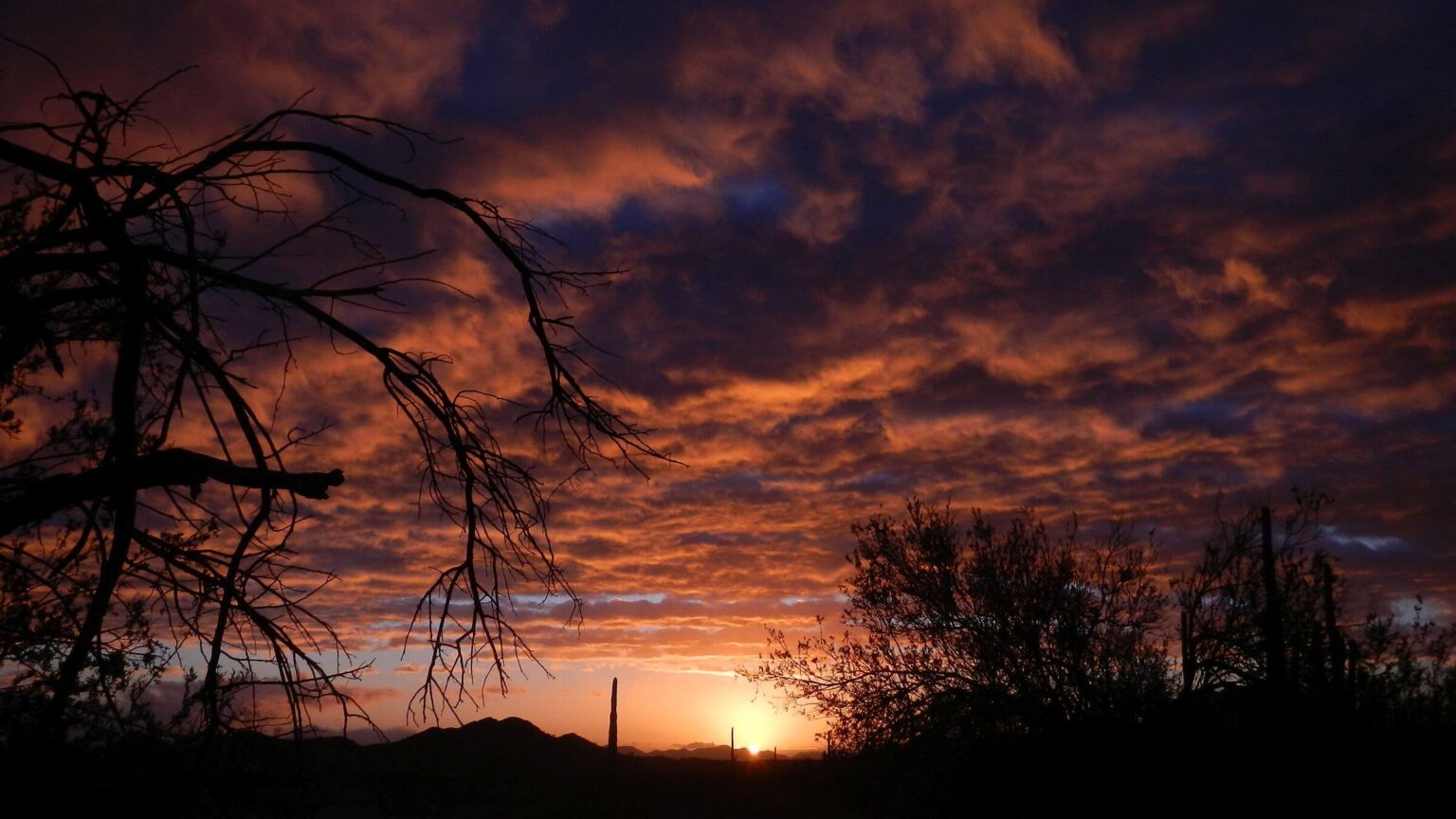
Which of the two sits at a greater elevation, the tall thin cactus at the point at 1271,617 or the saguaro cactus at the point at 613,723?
the tall thin cactus at the point at 1271,617

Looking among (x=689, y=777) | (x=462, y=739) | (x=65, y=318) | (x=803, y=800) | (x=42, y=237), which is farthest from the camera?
(x=462, y=739)

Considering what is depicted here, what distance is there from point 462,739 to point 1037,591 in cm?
5090

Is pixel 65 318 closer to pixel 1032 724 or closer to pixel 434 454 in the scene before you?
pixel 434 454

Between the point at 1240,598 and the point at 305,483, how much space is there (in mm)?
18416

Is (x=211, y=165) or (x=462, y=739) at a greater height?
(x=211, y=165)

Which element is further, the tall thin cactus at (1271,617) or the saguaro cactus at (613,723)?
the saguaro cactus at (613,723)

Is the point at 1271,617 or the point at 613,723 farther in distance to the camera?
the point at 613,723

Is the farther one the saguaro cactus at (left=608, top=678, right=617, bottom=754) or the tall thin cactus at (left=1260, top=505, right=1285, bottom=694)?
the saguaro cactus at (left=608, top=678, right=617, bottom=754)

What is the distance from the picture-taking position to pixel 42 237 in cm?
364

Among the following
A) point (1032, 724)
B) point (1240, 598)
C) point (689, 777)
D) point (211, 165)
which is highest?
point (211, 165)

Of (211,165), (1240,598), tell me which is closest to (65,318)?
A: (211,165)

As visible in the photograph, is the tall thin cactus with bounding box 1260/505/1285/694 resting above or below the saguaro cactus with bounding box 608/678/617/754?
above

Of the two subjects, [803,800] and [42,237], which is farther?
[803,800]

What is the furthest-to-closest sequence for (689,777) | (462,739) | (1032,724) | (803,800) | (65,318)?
(462,739), (689,777), (803,800), (1032,724), (65,318)
